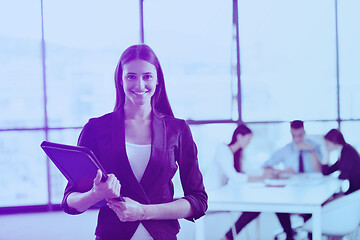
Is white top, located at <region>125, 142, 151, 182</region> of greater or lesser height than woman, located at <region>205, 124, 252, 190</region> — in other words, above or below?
above

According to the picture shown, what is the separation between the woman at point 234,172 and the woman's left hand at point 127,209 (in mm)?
2602

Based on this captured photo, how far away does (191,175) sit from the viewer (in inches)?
47.8

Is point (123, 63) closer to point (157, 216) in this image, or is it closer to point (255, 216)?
point (157, 216)

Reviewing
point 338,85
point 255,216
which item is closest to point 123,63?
point 255,216

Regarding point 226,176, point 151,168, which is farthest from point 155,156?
point 226,176

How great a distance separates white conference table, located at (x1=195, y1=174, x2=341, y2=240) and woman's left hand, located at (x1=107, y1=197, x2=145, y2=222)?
6.43 ft

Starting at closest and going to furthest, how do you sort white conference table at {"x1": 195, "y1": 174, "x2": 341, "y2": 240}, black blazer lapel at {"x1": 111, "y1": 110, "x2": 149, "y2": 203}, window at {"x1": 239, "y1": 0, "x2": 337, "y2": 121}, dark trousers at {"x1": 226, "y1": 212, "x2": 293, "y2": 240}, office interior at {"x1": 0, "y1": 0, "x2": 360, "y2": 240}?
1. black blazer lapel at {"x1": 111, "y1": 110, "x2": 149, "y2": 203}
2. white conference table at {"x1": 195, "y1": 174, "x2": 341, "y2": 240}
3. dark trousers at {"x1": 226, "y1": 212, "x2": 293, "y2": 240}
4. office interior at {"x1": 0, "y1": 0, "x2": 360, "y2": 240}
5. window at {"x1": 239, "y1": 0, "x2": 337, "y2": 121}

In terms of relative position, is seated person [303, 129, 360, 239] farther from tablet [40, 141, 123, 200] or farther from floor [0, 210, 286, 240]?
tablet [40, 141, 123, 200]

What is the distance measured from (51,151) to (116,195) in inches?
8.0

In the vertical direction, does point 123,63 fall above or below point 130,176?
above

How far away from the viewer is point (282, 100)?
5.76m

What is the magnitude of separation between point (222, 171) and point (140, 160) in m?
2.70

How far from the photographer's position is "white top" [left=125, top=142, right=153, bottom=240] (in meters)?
1.16

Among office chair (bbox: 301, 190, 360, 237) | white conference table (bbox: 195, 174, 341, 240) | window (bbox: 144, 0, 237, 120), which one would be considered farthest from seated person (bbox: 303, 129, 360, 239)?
window (bbox: 144, 0, 237, 120)
